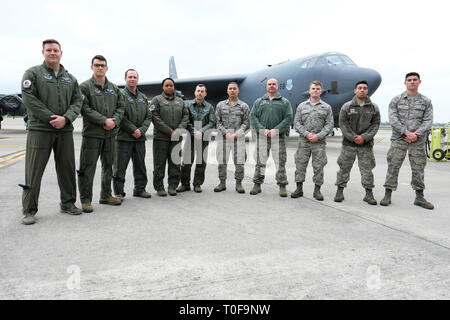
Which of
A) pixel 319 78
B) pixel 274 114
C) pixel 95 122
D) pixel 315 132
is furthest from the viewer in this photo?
pixel 319 78

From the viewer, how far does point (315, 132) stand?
4.84 metres

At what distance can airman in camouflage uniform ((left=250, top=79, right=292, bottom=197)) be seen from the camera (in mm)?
5027

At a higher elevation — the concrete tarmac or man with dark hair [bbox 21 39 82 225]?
man with dark hair [bbox 21 39 82 225]

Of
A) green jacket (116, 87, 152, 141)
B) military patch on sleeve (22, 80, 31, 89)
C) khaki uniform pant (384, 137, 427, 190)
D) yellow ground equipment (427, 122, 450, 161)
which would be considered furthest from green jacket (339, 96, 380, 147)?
yellow ground equipment (427, 122, 450, 161)

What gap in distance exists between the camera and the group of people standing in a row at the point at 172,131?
3.55 m

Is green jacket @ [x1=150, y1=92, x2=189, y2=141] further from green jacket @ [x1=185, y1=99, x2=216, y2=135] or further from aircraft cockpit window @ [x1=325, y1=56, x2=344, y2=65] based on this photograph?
aircraft cockpit window @ [x1=325, y1=56, x2=344, y2=65]

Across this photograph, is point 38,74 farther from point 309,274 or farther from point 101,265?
point 309,274

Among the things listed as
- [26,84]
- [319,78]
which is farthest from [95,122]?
[319,78]

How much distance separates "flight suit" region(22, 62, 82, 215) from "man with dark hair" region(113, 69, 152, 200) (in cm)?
91

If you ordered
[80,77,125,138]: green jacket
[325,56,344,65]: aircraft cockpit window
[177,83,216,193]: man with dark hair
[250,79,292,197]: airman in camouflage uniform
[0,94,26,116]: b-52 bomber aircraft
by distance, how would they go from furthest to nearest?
[0,94,26,116]: b-52 bomber aircraft
[325,56,344,65]: aircraft cockpit window
[177,83,216,193]: man with dark hair
[250,79,292,197]: airman in camouflage uniform
[80,77,125,138]: green jacket

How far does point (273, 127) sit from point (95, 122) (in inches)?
110

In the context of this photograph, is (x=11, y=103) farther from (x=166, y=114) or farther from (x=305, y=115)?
(x=305, y=115)

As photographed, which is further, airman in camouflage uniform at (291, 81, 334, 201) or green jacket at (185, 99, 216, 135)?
green jacket at (185, 99, 216, 135)

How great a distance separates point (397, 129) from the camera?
4.52m
